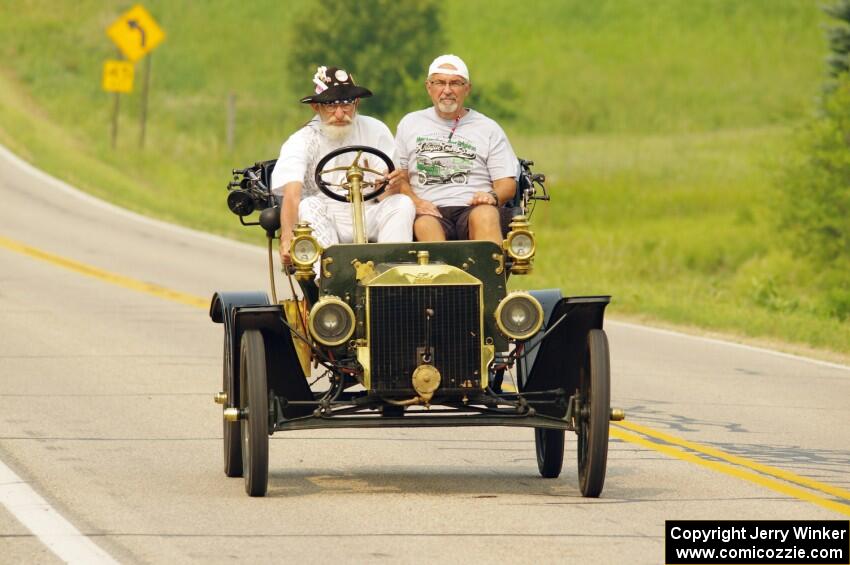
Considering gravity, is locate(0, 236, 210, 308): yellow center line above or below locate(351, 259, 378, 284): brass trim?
below

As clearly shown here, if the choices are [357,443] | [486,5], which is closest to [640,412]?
[357,443]

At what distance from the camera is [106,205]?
2856cm

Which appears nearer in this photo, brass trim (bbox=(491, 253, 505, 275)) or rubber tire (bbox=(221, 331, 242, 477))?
brass trim (bbox=(491, 253, 505, 275))

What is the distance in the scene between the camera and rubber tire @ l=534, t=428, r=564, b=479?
934cm

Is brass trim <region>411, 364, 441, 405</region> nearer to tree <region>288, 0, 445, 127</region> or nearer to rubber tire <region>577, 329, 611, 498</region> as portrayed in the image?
rubber tire <region>577, 329, 611, 498</region>

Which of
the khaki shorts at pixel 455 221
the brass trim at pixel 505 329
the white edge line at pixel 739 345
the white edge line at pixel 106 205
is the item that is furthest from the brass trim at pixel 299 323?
the white edge line at pixel 106 205

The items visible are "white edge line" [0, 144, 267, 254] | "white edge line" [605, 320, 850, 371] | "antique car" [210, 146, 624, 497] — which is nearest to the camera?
"antique car" [210, 146, 624, 497]

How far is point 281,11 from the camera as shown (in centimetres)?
7325

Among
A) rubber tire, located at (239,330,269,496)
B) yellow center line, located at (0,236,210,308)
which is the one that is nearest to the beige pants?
rubber tire, located at (239,330,269,496)

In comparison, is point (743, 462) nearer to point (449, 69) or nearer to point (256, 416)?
point (449, 69)

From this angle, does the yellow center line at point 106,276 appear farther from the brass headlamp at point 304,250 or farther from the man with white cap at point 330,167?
the brass headlamp at point 304,250

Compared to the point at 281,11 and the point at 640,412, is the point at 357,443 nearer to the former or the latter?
the point at 640,412

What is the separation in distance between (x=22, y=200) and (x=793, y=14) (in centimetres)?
6027

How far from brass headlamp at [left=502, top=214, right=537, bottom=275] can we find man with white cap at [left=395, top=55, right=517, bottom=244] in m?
0.93
